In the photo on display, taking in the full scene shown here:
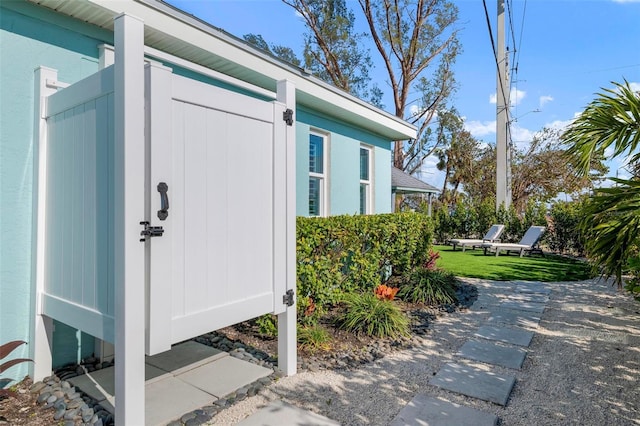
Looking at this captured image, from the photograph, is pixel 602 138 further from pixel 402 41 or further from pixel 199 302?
pixel 402 41

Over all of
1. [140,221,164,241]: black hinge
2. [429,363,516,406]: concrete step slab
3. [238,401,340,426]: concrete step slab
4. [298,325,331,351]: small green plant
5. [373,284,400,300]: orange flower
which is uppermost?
[140,221,164,241]: black hinge

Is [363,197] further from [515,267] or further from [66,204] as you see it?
[66,204]

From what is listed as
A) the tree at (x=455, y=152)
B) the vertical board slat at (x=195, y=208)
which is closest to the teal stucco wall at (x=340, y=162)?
the vertical board slat at (x=195, y=208)

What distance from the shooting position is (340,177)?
7.14 metres

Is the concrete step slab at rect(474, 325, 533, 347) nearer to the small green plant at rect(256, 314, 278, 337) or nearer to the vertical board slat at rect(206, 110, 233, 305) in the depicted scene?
the small green plant at rect(256, 314, 278, 337)

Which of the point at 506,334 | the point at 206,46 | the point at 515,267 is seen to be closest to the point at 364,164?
the point at 506,334

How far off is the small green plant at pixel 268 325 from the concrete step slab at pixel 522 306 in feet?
12.2

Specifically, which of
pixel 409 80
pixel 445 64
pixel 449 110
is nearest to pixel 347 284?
pixel 409 80

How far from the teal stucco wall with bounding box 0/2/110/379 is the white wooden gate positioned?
8.0 inches

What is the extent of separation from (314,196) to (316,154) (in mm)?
765

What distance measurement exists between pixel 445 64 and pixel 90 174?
20579 mm

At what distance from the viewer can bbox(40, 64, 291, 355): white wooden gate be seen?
2.44 metres

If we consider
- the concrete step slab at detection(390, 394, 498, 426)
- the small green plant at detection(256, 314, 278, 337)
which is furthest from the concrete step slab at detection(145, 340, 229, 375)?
the concrete step slab at detection(390, 394, 498, 426)

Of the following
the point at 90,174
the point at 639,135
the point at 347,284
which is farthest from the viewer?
the point at 347,284
